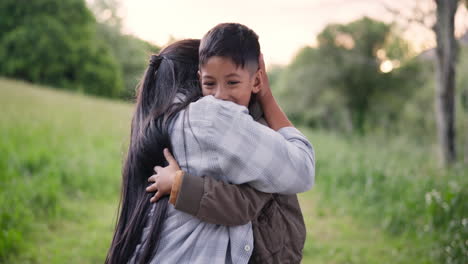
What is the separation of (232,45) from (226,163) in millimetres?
478

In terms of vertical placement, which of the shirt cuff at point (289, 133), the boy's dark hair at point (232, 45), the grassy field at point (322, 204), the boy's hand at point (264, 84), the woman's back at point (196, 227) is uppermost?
the boy's dark hair at point (232, 45)

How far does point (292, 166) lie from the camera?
61.2 inches

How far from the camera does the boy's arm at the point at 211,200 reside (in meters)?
1.53

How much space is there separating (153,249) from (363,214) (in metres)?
3.91

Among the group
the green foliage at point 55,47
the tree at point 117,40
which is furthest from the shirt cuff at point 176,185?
the tree at point 117,40

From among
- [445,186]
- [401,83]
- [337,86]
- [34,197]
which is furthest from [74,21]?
[445,186]

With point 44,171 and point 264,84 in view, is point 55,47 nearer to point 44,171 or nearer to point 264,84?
point 44,171

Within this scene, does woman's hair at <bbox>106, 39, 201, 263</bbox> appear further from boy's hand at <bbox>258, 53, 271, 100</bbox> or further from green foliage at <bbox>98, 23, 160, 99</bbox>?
green foliage at <bbox>98, 23, 160, 99</bbox>

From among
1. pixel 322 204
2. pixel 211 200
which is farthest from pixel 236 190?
pixel 322 204

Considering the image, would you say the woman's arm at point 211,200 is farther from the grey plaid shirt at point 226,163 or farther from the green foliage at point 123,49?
the green foliage at point 123,49

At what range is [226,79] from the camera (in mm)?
1666

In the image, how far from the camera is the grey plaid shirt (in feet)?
5.01

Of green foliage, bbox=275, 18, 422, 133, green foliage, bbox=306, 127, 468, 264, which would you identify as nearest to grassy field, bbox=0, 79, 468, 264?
green foliage, bbox=306, 127, 468, 264

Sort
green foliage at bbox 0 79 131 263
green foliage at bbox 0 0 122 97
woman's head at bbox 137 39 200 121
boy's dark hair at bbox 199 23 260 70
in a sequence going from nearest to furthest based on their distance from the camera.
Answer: boy's dark hair at bbox 199 23 260 70 → woman's head at bbox 137 39 200 121 → green foliage at bbox 0 79 131 263 → green foliage at bbox 0 0 122 97
